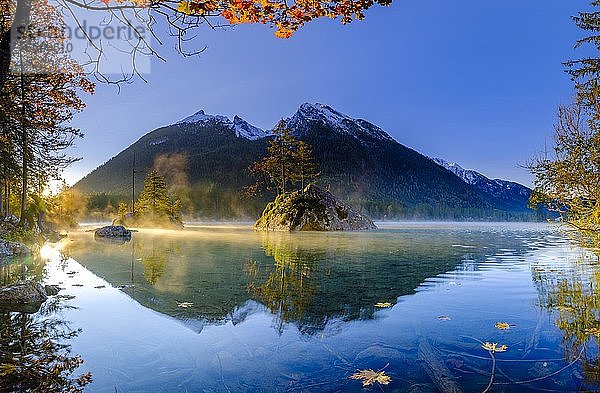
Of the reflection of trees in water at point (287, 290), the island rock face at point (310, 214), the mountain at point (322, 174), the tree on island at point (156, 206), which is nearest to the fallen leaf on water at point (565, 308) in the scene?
the reflection of trees in water at point (287, 290)

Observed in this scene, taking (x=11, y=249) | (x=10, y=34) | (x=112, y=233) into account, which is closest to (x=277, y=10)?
(x=10, y=34)

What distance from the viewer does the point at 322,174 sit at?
298 ft

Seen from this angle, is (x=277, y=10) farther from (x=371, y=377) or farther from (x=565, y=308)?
(x=565, y=308)

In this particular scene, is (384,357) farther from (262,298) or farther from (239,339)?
(262,298)

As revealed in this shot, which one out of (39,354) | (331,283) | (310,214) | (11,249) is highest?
(310,214)

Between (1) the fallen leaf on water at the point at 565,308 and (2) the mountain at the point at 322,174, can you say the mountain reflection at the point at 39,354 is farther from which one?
(2) the mountain at the point at 322,174

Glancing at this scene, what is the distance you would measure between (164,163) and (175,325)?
439ft

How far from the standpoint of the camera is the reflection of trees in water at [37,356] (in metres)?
3.13

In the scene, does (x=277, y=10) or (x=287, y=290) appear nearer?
(x=277, y=10)

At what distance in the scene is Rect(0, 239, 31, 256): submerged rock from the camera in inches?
483

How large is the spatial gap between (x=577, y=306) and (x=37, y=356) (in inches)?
278

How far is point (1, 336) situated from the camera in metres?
4.25

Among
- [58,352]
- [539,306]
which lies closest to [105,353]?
[58,352]

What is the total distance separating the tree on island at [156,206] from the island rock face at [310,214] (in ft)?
37.3
